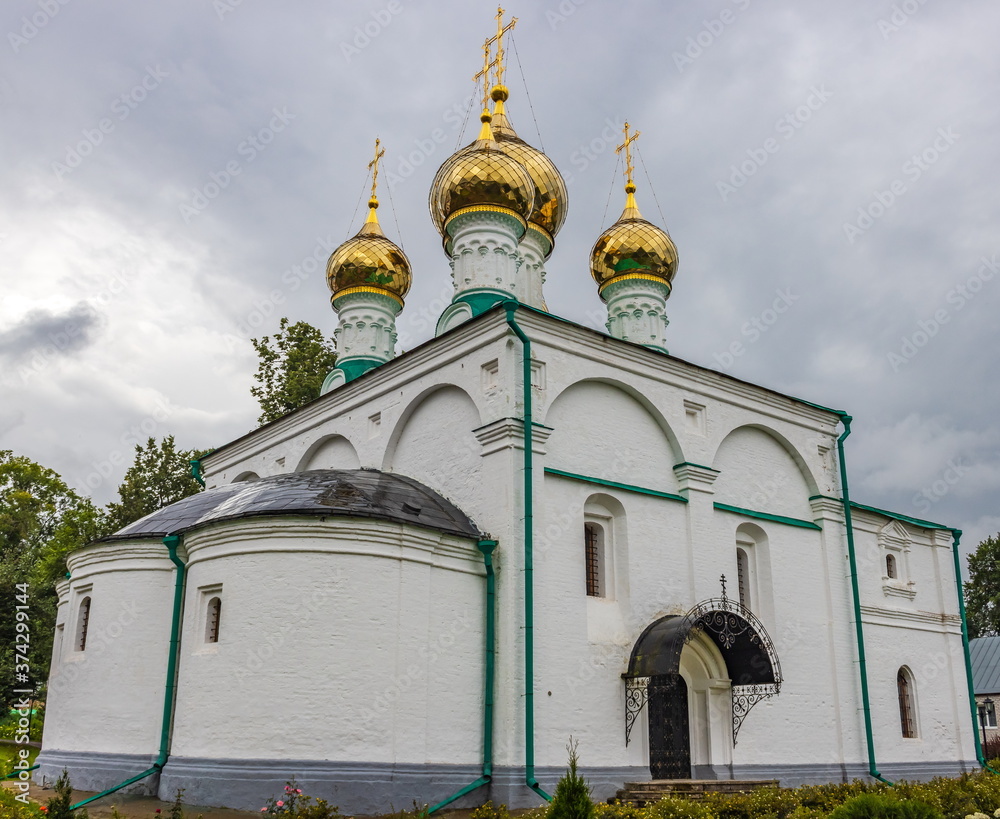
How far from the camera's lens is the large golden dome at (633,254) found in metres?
16.8

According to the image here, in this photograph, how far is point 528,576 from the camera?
9789 mm

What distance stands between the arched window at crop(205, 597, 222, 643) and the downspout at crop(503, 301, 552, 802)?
10.5ft

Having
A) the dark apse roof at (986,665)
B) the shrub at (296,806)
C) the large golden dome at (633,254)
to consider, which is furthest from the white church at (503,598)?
the dark apse roof at (986,665)

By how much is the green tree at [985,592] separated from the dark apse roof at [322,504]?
30.0 metres

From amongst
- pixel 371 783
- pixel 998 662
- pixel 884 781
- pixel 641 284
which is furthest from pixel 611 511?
pixel 998 662

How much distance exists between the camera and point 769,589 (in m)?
12.5

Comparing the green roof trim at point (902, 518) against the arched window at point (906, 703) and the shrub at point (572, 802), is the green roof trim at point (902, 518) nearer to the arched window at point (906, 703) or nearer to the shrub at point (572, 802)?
the arched window at point (906, 703)

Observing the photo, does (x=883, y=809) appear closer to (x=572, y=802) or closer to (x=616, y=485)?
(x=572, y=802)

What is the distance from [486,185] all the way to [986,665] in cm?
2350

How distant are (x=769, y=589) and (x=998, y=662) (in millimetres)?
20008

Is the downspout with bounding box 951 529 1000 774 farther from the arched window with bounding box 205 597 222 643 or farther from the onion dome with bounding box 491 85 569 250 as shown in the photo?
the arched window with bounding box 205 597 222 643

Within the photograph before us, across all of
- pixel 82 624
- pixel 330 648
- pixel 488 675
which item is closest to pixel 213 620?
pixel 330 648

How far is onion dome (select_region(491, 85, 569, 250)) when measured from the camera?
16.2 metres

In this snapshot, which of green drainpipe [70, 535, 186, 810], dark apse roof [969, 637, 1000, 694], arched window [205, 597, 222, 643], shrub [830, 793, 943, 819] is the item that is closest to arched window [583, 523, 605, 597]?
arched window [205, 597, 222, 643]
